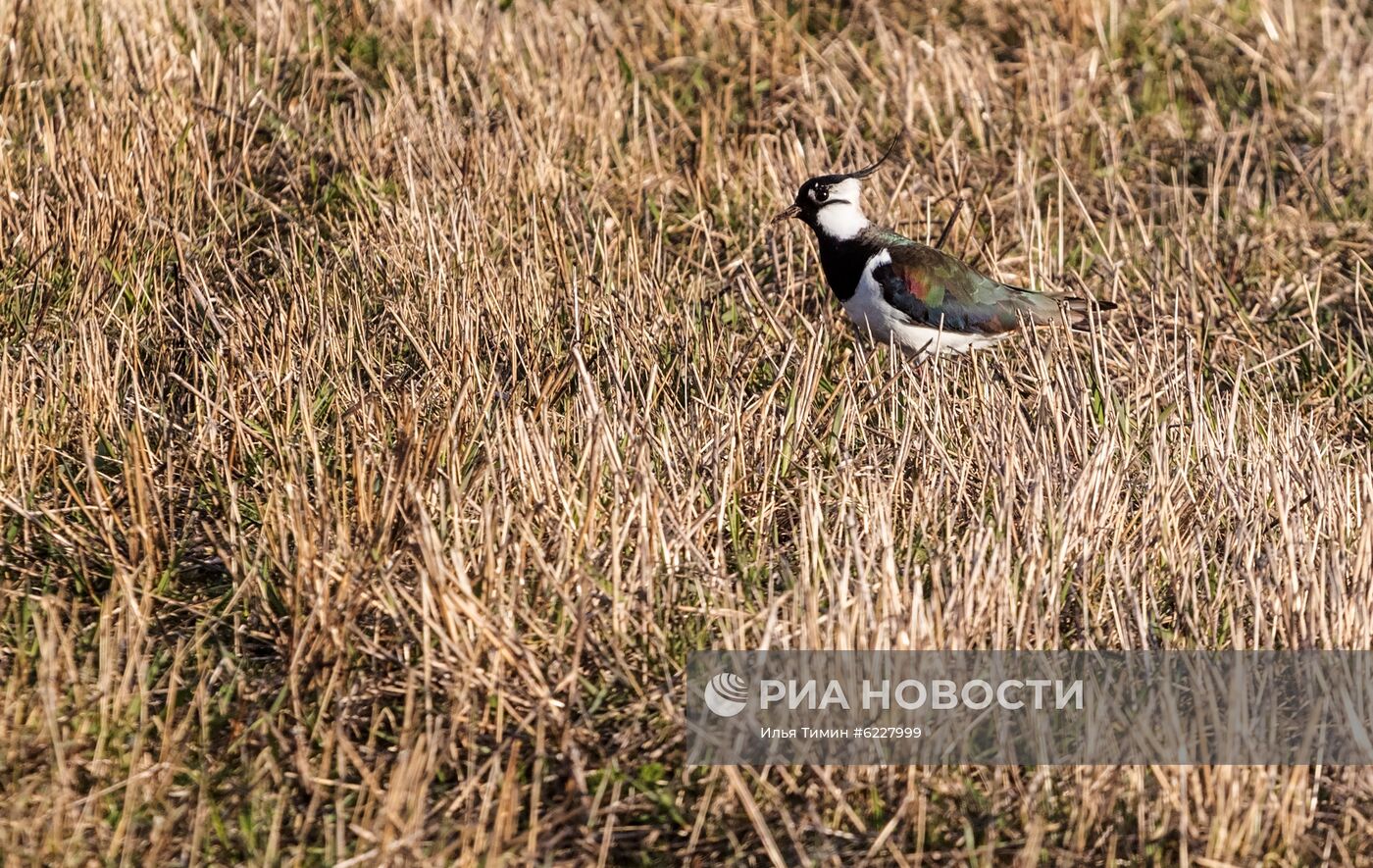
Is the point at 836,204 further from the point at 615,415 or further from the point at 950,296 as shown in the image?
the point at 615,415

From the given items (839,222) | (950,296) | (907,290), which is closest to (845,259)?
(839,222)

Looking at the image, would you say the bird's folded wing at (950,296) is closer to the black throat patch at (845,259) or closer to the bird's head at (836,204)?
the black throat patch at (845,259)

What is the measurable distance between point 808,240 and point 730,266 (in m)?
0.38

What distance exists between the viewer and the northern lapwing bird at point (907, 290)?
521 centimetres

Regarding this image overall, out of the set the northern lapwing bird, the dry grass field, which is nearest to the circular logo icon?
the dry grass field

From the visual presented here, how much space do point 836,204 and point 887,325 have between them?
0.49 m

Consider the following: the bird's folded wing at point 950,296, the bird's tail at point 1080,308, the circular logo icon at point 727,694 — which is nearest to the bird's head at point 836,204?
the bird's folded wing at point 950,296

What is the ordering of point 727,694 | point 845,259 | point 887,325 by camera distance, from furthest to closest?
point 845,259 → point 887,325 → point 727,694

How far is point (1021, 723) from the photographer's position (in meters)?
3.34

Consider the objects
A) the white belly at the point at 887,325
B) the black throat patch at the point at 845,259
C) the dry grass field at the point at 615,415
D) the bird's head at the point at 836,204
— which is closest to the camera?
the dry grass field at the point at 615,415

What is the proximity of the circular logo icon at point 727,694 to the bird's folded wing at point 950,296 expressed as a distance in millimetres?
2116

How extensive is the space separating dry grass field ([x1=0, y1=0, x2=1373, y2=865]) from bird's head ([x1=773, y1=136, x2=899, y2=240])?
0.31 m

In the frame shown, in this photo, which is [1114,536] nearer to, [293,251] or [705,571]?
[705,571]

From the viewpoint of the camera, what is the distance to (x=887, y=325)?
520cm
